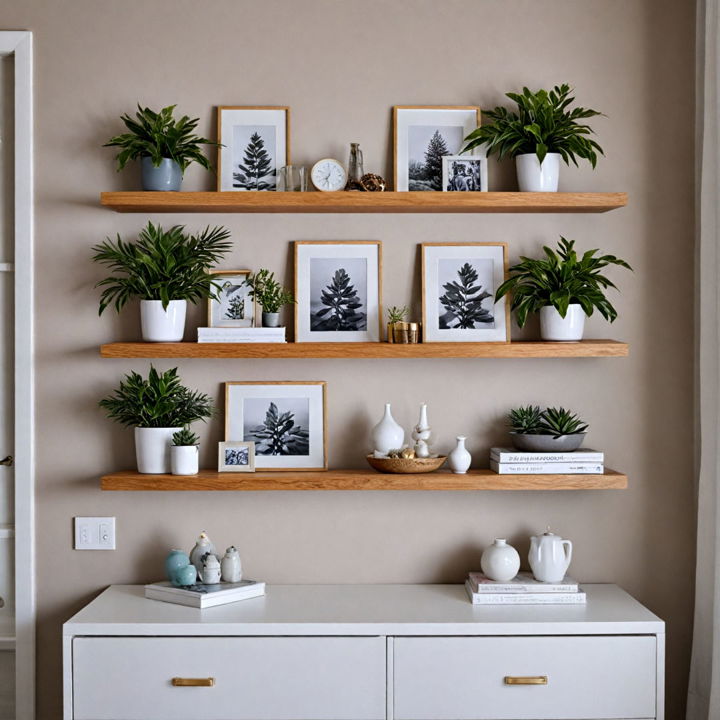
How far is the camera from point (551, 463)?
8.09 feet

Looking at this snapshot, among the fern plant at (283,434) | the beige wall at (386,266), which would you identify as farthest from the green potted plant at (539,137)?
the fern plant at (283,434)

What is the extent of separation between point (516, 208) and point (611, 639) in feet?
3.97

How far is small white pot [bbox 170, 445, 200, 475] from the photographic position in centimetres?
247

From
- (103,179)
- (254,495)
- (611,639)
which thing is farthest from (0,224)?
(611,639)

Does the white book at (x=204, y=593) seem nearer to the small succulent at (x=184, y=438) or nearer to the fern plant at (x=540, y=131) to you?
the small succulent at (x=184, y=438)

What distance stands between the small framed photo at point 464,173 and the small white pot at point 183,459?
3.48 ft

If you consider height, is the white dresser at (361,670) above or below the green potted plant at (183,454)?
below

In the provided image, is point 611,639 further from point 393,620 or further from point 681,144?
point 681,144

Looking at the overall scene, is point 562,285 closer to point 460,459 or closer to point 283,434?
point 460,459

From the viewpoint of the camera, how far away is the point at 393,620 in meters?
2.25

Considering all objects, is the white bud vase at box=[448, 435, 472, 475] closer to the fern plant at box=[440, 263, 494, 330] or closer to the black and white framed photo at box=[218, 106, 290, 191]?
the fern plant at box=[440, 263, 494, 330]

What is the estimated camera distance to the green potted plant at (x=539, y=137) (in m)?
2.48

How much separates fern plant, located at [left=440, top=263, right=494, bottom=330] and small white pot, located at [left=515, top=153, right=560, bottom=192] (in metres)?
0.31

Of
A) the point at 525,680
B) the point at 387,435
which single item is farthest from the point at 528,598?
the point at 387,435
